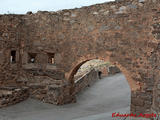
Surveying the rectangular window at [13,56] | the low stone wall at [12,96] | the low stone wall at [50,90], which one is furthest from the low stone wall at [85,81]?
the rectangular window at [13,56]

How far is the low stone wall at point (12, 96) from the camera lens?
6223mm

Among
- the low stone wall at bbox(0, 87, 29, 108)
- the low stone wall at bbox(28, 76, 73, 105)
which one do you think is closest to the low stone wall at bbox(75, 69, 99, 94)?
the low stone wall at bbox(28, 76, 73, 105)

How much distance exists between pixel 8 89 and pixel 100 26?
15.4 feet

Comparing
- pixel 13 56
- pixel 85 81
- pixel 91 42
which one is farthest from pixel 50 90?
pixel 85 81

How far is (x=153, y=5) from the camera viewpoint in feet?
18.0

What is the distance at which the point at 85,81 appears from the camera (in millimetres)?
12367

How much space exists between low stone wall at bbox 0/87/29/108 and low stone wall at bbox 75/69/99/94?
368 cm

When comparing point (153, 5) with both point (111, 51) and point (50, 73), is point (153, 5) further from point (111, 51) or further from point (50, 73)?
point (50, 73)

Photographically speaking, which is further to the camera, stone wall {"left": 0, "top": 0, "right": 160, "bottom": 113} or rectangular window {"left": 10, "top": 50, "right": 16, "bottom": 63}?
rectangular window {"left": 10, "top": 50, "right": 16, "bottom": 63}

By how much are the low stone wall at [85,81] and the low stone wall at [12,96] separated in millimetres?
3677

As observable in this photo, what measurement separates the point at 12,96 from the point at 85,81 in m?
6.56

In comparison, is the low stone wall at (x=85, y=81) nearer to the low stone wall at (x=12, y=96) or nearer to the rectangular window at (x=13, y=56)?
the low stone wall at (x=12, y=96)

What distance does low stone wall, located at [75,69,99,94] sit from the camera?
34.6ft

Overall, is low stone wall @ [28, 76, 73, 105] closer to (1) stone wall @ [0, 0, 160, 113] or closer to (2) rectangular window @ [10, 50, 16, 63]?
(1) stone wall @ [0, 0, 160, 113]
